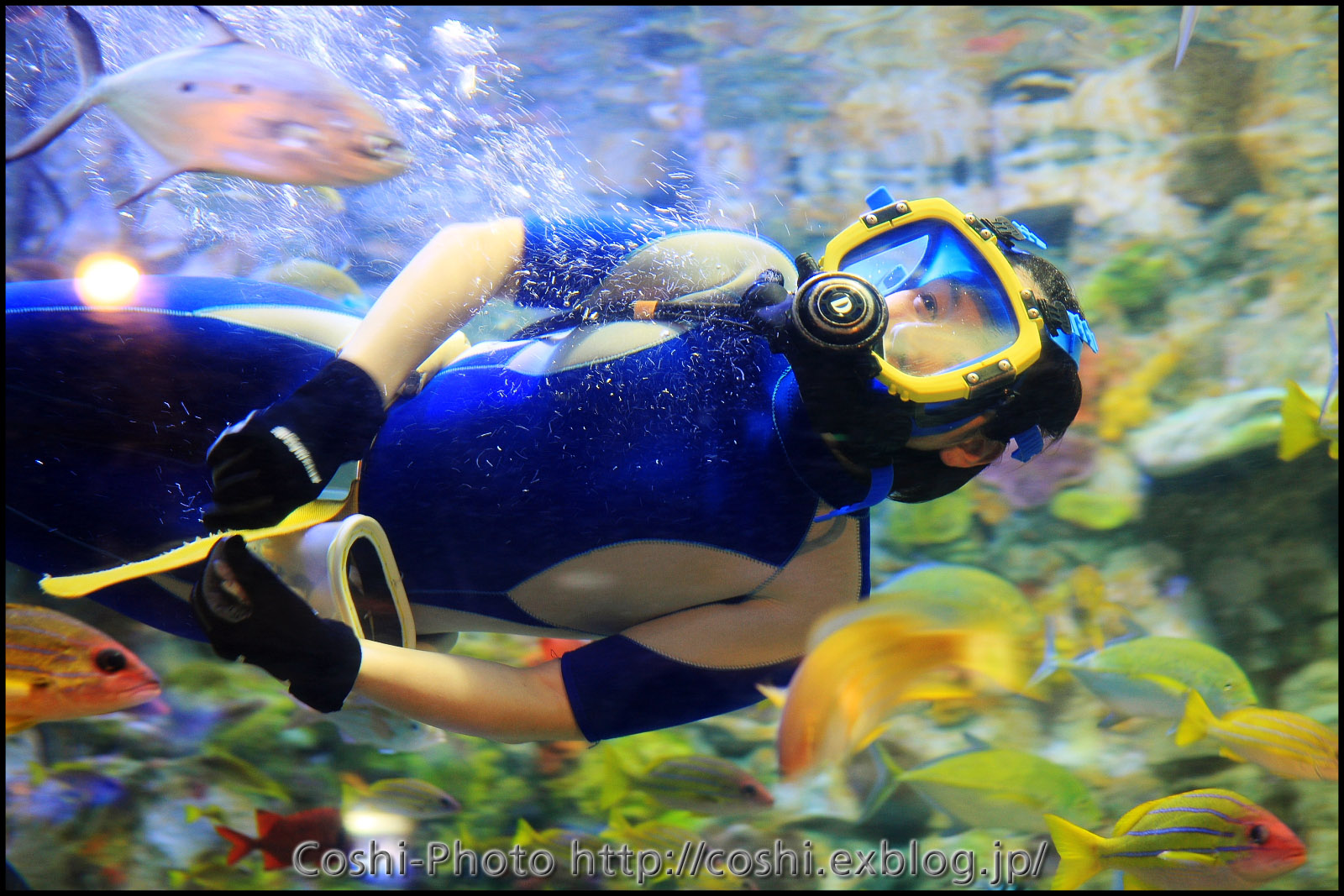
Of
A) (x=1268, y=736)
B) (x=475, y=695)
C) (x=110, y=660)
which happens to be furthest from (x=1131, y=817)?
(x=110, y=660)

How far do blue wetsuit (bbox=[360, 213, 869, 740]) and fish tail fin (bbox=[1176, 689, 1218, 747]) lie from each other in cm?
65

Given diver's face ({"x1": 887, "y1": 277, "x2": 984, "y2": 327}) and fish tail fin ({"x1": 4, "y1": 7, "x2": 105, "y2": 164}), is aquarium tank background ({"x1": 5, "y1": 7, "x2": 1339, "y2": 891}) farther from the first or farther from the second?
diver's face ({"x1": 887, "y1": 277, "x2": 984, "y2": 327})

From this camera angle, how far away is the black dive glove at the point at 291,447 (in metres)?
0.74

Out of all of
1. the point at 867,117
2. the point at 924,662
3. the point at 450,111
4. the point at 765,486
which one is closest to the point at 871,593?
the point at 924,662

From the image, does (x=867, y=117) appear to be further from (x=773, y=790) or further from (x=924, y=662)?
(x=773, y=790)

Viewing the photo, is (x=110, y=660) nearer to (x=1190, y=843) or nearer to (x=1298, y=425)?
(x=1190, y=843)

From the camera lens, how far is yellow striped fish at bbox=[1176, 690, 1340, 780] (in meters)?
1.16

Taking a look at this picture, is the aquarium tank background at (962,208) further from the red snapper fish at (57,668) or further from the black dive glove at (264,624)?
the black dive glove at (264,624)

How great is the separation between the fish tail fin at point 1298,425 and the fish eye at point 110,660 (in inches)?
76.9

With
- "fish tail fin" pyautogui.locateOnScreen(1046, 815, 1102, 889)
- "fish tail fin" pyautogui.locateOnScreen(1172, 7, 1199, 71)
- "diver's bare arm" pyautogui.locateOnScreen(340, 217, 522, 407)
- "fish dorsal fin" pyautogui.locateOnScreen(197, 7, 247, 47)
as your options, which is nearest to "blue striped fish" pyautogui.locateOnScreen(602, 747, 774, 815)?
"fish tail fin" pyautogui.locateOnScreen(1046, 815, 1102, 889)

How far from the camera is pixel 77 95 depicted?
100 centimetres

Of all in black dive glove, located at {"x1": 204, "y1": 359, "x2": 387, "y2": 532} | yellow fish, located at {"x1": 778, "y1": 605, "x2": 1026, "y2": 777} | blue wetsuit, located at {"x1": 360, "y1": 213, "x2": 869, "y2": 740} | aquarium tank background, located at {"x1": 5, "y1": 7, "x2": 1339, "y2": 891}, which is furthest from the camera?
aquarium tank background, located at {"x1": 5, "y1": 7, "x2": 1339, "y2": 891}

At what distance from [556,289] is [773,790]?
902 mm

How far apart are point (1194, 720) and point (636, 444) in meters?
1.05
